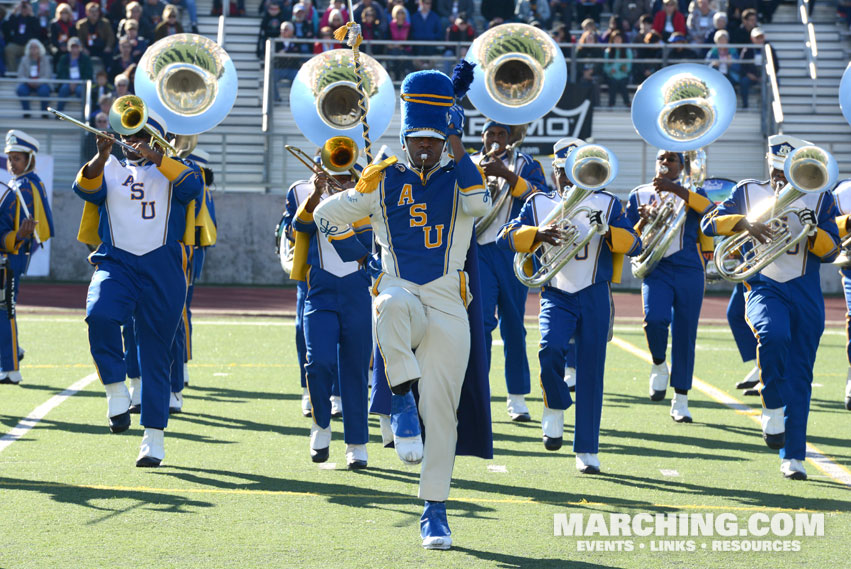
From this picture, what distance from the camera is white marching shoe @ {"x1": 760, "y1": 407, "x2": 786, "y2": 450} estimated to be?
7.70 metres

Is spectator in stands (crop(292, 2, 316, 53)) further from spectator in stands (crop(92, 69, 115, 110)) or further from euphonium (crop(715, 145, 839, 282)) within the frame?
euphonium (crop(715, 145, 839, 282))

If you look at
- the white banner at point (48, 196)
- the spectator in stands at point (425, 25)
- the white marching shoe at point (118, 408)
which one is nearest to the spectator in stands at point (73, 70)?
the white banner at point (48, 196)

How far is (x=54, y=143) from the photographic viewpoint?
783 inches

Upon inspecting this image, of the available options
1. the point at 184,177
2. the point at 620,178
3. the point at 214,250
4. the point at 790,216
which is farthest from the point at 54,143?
the point at 790,216

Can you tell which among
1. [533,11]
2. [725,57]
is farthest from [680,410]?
[533,11]

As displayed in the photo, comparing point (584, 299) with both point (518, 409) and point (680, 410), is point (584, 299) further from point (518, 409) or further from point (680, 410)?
point (680, 410)

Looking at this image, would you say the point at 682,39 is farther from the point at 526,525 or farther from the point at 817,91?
the point at 526,525

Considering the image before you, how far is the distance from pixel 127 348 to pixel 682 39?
1388cm

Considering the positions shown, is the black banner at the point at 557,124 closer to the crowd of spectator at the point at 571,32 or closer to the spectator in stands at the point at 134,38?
the crowd of spectator at the point at 571,32

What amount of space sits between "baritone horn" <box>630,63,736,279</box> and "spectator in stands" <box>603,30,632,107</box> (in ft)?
33.4

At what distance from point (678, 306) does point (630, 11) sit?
1303 cm

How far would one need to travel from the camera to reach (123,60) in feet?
66.8

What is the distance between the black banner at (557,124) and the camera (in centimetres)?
1978

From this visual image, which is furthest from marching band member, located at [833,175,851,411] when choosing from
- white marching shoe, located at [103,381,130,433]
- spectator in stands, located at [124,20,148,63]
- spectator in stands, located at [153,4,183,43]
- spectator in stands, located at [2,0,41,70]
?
spectator in stands, located at [2,0,41,70]
